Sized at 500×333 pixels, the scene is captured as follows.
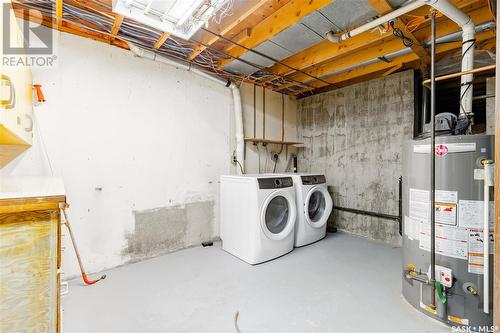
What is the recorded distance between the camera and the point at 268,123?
3982mm

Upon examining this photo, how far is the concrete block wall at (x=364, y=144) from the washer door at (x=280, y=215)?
1316 millimetres

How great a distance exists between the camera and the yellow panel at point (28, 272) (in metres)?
0.68

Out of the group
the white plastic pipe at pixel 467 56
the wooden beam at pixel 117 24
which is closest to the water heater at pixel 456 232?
the white plastic pipe at pixel 467 56

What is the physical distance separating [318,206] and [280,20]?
2504 millimetres

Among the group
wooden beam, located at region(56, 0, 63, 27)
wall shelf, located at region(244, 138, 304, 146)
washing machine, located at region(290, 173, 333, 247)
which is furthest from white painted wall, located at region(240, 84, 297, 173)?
wooden beam, located at region(56, 0, 63, 27)

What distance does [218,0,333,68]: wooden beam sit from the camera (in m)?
1.86

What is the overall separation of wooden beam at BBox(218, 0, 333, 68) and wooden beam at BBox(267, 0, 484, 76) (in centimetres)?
72

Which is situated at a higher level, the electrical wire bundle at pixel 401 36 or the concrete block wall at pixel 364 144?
the electrical wire bundle at pixel 401 36

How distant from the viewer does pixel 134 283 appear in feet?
7.06

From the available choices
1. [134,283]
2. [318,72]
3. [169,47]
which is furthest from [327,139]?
[134,283]

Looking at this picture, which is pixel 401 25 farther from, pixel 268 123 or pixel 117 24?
pixel 117 24

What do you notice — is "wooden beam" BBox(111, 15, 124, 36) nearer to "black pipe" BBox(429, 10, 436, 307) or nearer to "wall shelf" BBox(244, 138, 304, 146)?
"wall shelf" BBox(244, 138, 304, 146)

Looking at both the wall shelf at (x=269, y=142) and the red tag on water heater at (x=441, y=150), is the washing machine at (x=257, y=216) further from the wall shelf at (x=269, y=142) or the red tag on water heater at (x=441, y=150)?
the red tag on water heater at (x=441, y=150)

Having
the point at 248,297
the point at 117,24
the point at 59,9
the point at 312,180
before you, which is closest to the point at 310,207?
the point at 312,180
